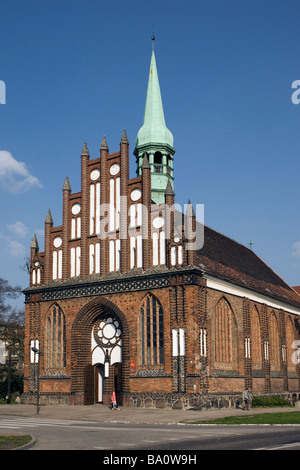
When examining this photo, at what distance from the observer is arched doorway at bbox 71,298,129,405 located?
39125mm

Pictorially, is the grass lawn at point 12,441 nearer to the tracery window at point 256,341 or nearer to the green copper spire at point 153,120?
the tracery window at point 256,341

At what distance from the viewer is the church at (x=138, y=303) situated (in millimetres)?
35719

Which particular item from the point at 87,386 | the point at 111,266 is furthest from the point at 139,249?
the point at 87,386

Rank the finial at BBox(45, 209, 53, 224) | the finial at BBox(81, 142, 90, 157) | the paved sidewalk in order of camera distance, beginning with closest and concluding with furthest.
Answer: the paved sidewalk → the finial at BBox(81, 142, 90, 157) → the finial at BBox(45, 209, 53, 224)

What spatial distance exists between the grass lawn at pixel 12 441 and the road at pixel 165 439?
375mm

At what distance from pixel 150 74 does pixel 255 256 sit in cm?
2093

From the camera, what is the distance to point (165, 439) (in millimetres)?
18422

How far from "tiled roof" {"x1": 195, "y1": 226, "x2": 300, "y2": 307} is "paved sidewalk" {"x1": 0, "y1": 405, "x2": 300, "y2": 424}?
8.79 metres

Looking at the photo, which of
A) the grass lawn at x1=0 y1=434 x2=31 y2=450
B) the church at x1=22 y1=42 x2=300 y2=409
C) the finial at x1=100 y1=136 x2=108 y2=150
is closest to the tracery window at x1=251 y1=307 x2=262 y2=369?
the church at x1=22 y1=42 x2=300 y2=409

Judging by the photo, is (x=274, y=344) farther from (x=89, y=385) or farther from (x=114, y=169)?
(x=114, y=169)

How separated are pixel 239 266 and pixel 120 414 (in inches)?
762

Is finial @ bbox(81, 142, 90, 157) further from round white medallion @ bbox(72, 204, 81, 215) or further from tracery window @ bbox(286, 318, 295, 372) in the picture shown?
tracery window @ bbox(286, 318, 295, 372)

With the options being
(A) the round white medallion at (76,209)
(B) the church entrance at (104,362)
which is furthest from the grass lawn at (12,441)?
(A) the round white medallion at (76,209)
